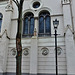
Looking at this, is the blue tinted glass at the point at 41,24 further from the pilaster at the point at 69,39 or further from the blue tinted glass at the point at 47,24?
the pilaster at the point at 69,39

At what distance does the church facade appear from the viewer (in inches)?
458

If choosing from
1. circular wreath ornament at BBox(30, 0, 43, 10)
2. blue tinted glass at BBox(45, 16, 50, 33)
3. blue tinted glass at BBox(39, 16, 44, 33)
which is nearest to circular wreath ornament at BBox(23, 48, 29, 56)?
blue tinted glass at BBox(39, 16, 44, 33)

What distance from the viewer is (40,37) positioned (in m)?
12.9

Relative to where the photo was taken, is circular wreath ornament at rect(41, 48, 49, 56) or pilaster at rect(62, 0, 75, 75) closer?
pilaster at rect(62, 0, 75, 75)

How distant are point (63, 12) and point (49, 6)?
219 cm

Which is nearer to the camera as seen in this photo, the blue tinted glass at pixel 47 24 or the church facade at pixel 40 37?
the church facade at pixel 40 37

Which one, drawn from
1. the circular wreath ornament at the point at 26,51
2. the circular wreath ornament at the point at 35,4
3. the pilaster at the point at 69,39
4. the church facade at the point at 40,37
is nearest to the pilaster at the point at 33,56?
the church facade at the point at 40,37

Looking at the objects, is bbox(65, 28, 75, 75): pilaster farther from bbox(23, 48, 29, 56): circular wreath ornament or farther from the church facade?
bbox(23, 48, 29, 56): circular wreath ornament

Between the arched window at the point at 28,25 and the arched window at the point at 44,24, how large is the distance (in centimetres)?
115

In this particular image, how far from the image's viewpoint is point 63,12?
13.0 meters

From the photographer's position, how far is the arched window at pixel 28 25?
13.9 m

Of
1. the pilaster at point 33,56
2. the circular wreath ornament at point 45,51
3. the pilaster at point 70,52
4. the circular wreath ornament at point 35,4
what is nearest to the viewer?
the pilaster at point 70,52

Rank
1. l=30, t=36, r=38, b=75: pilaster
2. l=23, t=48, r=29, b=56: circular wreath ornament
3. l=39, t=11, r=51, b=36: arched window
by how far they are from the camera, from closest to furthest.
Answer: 1. l=30, t=36, r=38, b=75: pilaster
2. l=23, t=48, r=29, b=56: circular wreath ornament
3. l=39, t=11, r=51, b=36: arched window

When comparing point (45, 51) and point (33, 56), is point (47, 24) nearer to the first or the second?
point (45, 51)
